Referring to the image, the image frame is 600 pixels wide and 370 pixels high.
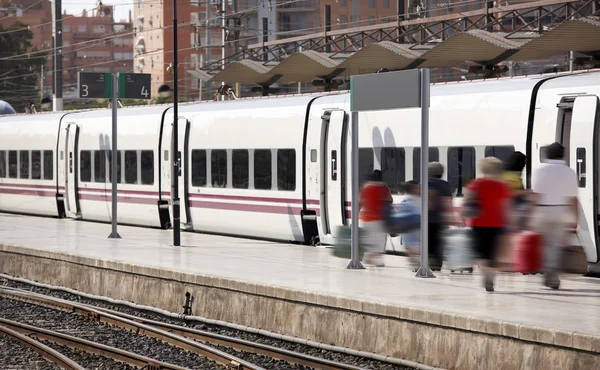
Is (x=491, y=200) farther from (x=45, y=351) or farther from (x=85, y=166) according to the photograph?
(x=85, y=166)

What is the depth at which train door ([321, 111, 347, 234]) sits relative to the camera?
22.1 m

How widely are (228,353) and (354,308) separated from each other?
170cm

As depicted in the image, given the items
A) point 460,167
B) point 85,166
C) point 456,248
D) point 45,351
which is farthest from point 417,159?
point 85,166

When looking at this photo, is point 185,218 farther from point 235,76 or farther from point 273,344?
point 273,344

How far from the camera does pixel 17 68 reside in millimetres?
102875

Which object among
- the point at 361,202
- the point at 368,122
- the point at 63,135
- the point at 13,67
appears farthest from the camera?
the point at 13,67

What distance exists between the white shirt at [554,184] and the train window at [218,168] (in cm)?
1295

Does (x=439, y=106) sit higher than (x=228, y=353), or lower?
higher

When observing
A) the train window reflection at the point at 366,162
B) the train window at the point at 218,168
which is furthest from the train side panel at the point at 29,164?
the train window reflection at the point at 366,162

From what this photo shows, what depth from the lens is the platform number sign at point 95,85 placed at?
955 inches

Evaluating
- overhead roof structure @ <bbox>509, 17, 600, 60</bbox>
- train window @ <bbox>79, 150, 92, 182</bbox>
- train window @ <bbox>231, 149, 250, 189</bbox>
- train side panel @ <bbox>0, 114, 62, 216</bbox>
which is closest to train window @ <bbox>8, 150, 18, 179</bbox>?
train side panel @ <bbox>0, 114, 62, 216</bbox>

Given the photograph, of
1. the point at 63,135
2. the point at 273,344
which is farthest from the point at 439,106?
the point at 63,135

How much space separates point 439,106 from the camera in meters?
19.7

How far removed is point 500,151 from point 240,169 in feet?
28.5
